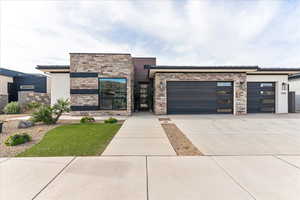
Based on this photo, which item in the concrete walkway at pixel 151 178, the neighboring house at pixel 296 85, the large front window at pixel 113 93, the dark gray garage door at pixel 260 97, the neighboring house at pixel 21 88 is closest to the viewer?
the concrete walkway at pixel 151 178

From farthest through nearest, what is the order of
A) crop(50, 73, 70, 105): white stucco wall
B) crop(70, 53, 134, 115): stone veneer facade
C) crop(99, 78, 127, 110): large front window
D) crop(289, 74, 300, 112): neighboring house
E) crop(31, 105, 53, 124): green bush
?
crop(289, 74, 300, 112): neighboring house
crop(50, 73, 70, 105): white stucco wall
crop(99, 78, 127, 110): large front window
crop(70, 53, 134, 115): stone veneer facade
crop(31, 105, 53, 124): green bush

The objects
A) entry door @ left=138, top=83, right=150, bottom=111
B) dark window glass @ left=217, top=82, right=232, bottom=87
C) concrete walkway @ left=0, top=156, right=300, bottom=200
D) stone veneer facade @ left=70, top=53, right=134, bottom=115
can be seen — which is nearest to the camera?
concrete walkway @ left=0, top=156, right=300, bottom=200

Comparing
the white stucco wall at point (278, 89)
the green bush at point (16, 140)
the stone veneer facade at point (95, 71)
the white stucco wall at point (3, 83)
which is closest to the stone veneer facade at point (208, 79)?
the white stucco wall at point (278, 89)

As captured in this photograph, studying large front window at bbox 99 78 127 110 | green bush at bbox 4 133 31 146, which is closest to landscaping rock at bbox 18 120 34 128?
green bush at bbox 4 133 31 146

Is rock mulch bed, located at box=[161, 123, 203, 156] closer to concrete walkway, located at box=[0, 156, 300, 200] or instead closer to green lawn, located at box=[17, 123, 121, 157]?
concrete walkway, located at box=[0, 156, 300, 200]

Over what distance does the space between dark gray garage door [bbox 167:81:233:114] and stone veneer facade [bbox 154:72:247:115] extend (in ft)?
1.17

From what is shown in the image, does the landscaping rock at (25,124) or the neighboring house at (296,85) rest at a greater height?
the neighboring house at (296,85)

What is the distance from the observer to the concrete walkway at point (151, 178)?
218 cm

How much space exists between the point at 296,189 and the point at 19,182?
5.00 metres

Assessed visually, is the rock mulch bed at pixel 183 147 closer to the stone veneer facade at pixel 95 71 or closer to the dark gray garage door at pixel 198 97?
the dark gray garage door at pixel 198 97

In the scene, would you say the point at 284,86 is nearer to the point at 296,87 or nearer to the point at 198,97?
the point at 296,87

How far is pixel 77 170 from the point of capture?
2883 millimetres

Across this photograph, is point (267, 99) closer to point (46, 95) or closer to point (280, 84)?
point (280, 84)

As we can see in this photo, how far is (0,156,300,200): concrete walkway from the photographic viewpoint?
2.18 m
